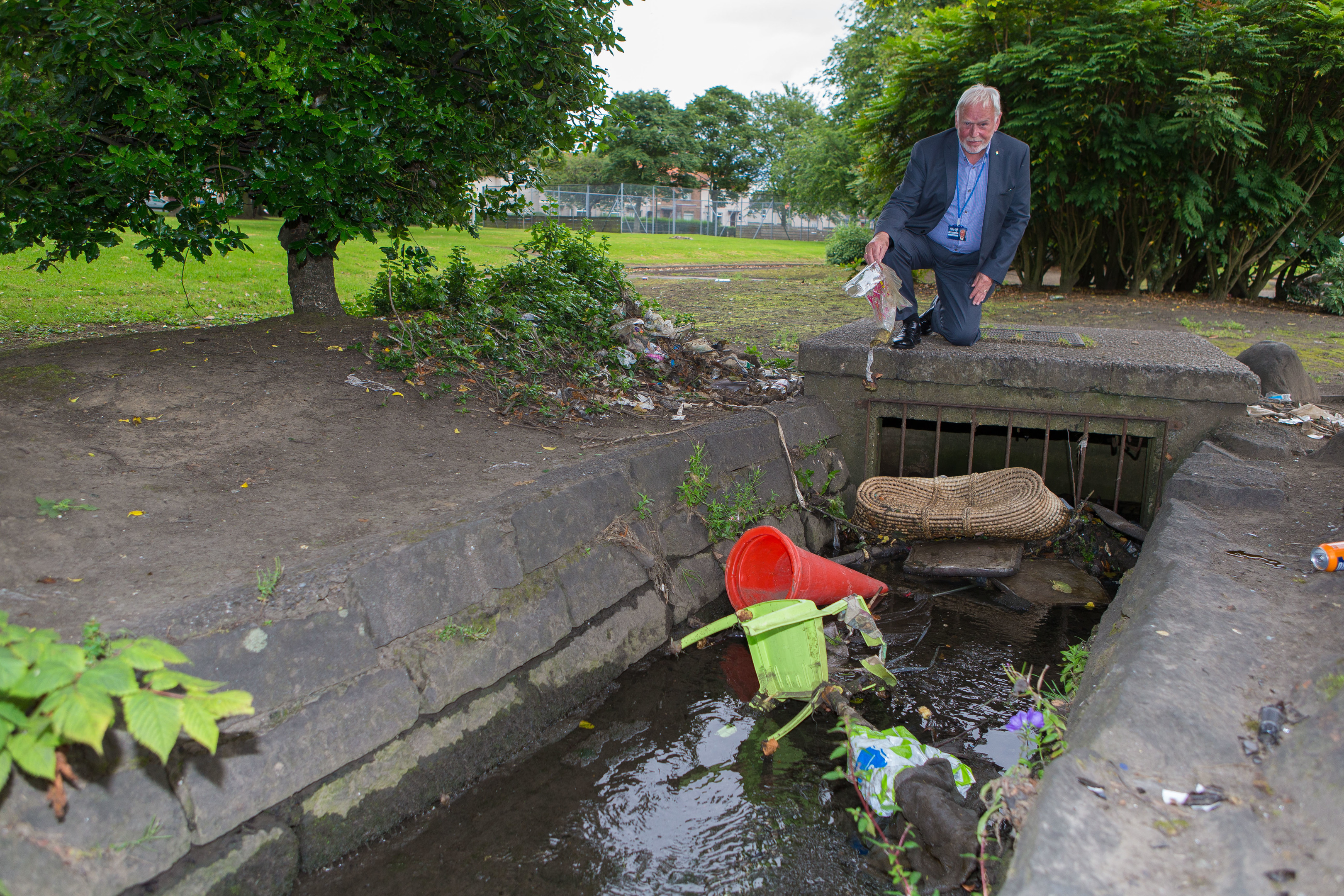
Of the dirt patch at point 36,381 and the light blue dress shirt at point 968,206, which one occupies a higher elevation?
the light blue dress shirt at point 968,206

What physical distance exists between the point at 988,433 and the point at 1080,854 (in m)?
4.66

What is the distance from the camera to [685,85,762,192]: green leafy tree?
55.8m

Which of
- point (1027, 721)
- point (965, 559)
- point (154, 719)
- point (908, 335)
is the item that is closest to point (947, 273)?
point (908, 335)

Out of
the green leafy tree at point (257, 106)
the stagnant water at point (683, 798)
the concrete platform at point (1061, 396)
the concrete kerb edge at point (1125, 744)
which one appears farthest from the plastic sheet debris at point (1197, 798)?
the green leafy tree at point (257, 106)

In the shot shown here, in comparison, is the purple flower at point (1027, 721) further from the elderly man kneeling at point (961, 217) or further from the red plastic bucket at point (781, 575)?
the elderly man kneeling at point (961, 217)

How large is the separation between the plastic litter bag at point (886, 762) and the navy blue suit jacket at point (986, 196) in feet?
10.0

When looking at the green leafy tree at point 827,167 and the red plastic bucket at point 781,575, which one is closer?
→ the red plastic bucket at point 781,575

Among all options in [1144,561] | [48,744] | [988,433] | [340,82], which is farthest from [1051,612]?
[340,82]

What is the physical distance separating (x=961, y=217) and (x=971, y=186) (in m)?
0.18

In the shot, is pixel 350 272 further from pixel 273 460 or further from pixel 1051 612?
pixel 1051 612

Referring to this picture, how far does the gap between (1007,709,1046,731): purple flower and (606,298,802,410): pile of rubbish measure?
2.71 m

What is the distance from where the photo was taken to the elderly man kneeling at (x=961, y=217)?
4.97 m

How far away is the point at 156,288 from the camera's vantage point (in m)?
8.35

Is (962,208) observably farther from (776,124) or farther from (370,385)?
(776,124)
